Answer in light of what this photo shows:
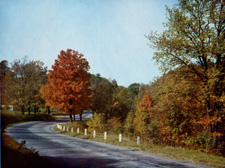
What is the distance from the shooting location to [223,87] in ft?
55.2

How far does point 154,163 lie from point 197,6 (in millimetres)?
13469

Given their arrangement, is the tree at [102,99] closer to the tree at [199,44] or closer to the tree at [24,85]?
the tree at [24,85]

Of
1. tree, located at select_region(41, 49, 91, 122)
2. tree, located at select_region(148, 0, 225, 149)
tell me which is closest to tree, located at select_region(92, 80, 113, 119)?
tree, located at select_region(41, 49, 91, 122)

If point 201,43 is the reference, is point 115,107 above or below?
below

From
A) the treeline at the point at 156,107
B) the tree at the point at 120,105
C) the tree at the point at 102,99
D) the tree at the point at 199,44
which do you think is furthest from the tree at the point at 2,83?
the tree at the point at 120,105

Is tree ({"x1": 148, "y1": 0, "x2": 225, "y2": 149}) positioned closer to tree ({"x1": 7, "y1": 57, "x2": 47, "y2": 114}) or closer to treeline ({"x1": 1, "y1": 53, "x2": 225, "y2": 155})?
treeline ({"x1": 1, "y1": 53, "x2": 225, "y2": 155})

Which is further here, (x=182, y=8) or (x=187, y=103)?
(x=187, y=103)

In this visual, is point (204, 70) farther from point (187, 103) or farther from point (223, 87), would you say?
point (187, 103)

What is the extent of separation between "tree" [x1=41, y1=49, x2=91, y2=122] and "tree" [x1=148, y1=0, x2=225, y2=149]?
1991cm

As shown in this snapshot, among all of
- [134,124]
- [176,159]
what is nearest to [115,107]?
[134,124]

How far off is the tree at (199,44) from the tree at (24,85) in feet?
133

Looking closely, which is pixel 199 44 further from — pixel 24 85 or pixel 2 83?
pixel 24 85

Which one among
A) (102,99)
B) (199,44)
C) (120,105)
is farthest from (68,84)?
(199,44)

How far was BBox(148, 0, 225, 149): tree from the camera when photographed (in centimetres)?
1659
